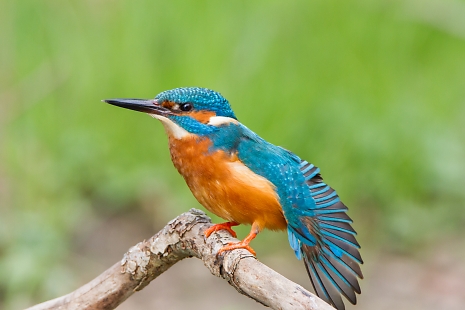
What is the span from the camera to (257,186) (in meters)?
2.53

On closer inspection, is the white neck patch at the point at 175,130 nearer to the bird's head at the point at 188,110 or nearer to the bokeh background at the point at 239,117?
the bird's head at the point at 188,110

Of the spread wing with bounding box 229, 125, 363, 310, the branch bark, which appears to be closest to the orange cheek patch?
the spread wing with bounding box 229, 125, 363, 310

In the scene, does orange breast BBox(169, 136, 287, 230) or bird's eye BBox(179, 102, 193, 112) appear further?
bird's eye BBox(179, 102, 193, 112)

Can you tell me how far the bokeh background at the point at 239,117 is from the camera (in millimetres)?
4484

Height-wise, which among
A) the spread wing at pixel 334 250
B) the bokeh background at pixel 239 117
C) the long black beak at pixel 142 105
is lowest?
the spread wing at pixel 334 250

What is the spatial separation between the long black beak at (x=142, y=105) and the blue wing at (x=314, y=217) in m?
0.24

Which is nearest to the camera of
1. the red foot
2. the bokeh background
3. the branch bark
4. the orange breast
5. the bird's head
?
the red foot

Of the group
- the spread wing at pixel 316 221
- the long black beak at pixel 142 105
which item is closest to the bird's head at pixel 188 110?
the long black beak at pixel 142 105

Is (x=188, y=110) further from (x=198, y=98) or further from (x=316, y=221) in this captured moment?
(x=316, y=221)

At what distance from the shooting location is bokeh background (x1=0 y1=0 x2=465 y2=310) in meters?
4.48

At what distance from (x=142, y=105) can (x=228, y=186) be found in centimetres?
44

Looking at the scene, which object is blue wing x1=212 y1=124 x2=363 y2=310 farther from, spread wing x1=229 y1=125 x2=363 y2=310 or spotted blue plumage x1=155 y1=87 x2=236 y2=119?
spotted blue plumage x1=155 y1=87 x2=236 y2=119

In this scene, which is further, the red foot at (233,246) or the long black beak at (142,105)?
the long black beak at (142,105)

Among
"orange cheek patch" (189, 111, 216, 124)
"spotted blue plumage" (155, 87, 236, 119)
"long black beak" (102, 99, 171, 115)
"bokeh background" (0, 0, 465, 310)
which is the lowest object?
"long black beak" (102, 99, 171, 115)
